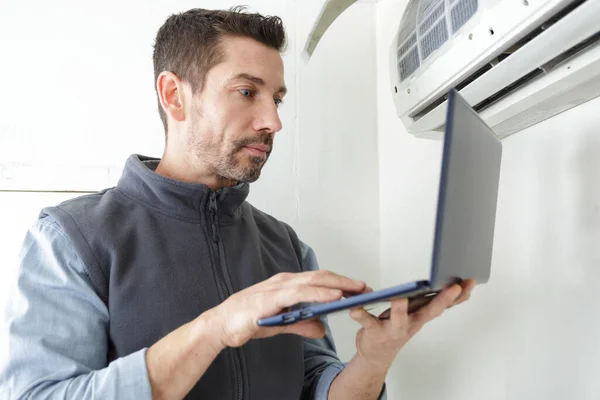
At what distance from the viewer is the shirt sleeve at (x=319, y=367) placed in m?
1.07

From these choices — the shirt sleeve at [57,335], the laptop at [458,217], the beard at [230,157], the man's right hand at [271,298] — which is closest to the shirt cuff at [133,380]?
the shirt sleeve at [57,335]

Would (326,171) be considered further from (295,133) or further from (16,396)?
(16,396)

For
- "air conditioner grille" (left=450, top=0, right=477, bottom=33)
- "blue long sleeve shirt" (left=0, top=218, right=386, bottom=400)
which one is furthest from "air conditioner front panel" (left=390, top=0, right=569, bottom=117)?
"blue long sleeve shirt" (left=0, top=218, right=386, bottom=400)

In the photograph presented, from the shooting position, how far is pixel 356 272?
1.51 m

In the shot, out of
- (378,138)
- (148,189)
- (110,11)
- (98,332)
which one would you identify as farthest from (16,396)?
(378,138)

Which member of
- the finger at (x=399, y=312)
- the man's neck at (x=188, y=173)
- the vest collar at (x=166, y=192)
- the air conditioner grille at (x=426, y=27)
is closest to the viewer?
the finger at (x=399, y=312)

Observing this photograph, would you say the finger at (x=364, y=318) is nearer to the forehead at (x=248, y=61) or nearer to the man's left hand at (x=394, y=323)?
the man's left hand at (x=394, y=323)

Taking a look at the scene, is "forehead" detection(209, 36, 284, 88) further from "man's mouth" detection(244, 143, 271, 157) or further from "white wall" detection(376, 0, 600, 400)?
"white wall" detection(376, 0, 600, 400)

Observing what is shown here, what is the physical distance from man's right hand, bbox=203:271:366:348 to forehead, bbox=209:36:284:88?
0.50 metres

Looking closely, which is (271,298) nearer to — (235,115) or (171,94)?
(235,115)

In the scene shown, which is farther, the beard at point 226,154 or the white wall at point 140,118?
the white wall at point 140,118

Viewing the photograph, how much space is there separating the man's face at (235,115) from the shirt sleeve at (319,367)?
0.30 m

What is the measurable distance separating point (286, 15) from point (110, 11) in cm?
46

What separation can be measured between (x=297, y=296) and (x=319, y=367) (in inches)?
20.1
